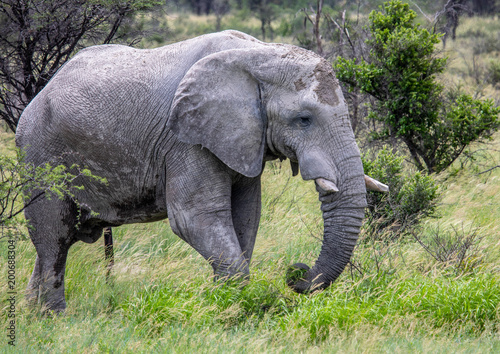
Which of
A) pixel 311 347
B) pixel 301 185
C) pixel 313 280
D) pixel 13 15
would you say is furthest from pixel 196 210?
pixel 301 185

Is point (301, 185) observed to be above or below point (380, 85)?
below

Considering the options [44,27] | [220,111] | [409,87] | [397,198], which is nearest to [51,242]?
[220,111]

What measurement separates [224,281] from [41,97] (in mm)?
2162

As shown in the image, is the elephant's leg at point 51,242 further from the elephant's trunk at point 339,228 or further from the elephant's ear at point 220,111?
the elephant's trunk at point 339,228

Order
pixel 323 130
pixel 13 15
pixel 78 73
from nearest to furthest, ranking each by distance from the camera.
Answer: pixel 323 130 < pixel 78 73 < pixel 13 15

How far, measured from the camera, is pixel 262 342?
406 centimetres

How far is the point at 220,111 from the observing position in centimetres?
449

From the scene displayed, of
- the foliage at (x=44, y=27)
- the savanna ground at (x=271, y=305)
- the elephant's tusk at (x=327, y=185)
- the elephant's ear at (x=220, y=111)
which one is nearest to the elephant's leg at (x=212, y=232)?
the savanna ground at (x=271, y=305)

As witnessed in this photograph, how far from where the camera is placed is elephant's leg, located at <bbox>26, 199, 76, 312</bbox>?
5199 mm

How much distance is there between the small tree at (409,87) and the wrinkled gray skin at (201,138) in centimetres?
387

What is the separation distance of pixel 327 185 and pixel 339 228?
0.36 metres

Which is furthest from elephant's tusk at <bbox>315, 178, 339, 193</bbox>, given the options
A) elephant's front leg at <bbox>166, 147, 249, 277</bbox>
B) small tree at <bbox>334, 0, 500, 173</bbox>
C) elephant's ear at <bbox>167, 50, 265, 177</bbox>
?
small tree at <bbox>334, 0, 500, 173</bbox>

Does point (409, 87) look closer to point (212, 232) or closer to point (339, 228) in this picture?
point (339, 228)

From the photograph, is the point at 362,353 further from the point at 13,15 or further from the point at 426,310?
the point at 13,15
